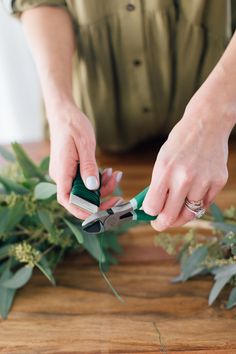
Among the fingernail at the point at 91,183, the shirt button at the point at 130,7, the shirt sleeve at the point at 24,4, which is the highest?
the shirt sleeve at the point at 24,4

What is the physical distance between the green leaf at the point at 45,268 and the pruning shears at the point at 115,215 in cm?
15

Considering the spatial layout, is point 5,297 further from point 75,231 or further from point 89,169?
point 89,169

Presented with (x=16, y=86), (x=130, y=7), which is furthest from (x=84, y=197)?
(x=16, y=86)

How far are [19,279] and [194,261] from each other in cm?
30

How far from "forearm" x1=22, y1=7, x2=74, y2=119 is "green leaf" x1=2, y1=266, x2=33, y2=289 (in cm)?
28

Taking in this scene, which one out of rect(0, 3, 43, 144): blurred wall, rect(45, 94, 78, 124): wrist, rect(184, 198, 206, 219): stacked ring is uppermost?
rect(45, 94, 78, 124): wrist

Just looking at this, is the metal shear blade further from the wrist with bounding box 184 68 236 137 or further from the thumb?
the wrist with bounding box 184 68 236 137

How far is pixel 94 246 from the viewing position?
0.85 metres

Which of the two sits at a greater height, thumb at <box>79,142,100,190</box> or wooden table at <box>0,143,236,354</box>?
thumb at <box>79,142,100,190</box>

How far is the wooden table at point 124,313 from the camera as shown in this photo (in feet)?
2.48

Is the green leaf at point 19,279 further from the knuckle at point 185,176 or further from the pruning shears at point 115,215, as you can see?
the knuckle at point 185,176

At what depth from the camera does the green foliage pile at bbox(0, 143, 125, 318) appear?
84cm

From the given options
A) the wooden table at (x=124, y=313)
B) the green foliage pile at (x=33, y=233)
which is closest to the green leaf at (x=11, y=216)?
the green foliage pile at (x=33, y=233)

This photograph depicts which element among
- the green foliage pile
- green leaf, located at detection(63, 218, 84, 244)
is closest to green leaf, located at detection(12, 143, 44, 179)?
the green foliage pile
